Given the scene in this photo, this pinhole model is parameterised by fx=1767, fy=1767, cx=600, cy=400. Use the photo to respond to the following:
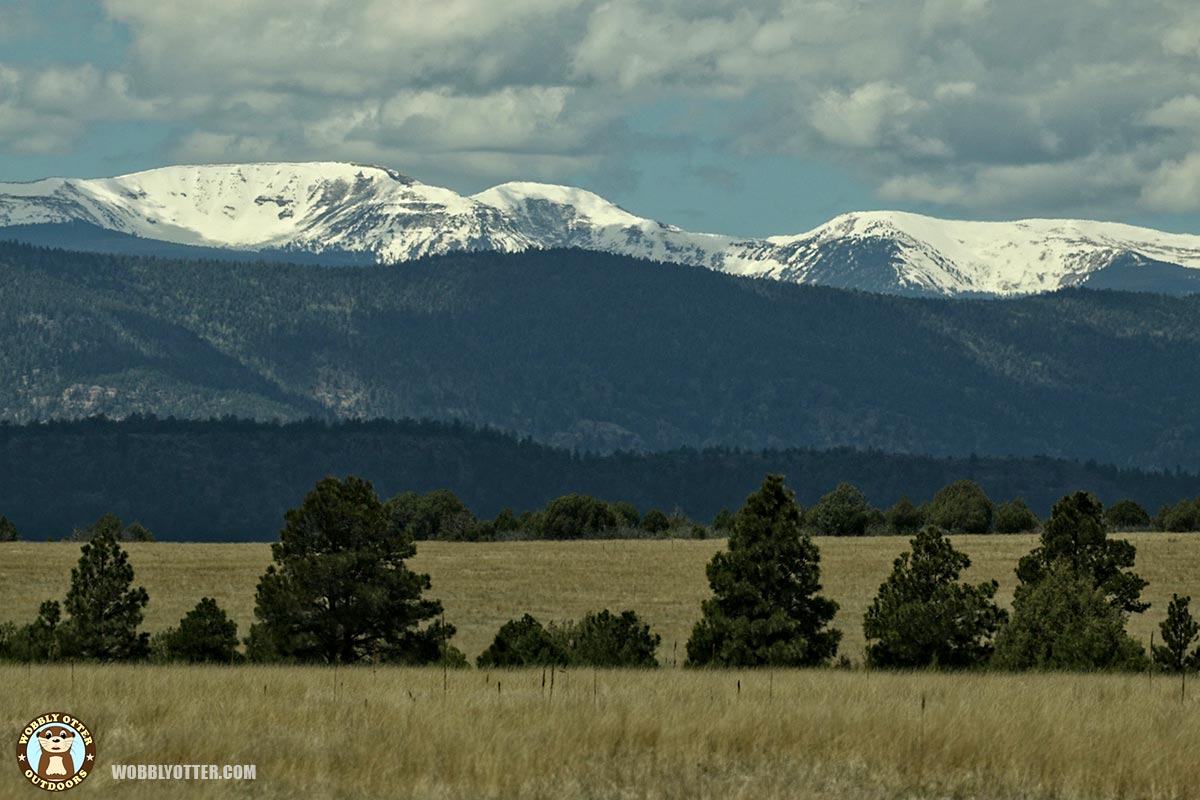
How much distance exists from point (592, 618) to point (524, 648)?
7.59ft

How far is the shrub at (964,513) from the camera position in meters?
158

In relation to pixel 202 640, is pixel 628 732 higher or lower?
higher

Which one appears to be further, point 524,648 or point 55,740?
point 524,648

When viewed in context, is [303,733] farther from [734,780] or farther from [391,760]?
[734,780]

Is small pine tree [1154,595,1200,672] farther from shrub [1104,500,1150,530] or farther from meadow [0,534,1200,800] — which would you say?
shrub [1104,500,1150,530]

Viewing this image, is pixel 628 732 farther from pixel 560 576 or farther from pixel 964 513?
pixel 964 513

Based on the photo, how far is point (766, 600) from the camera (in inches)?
1352

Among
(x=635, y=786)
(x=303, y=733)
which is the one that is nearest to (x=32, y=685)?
(x=303, y=733)

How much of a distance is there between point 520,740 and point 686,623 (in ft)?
197

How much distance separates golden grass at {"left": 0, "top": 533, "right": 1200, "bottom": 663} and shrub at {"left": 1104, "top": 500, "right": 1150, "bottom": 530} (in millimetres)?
29907

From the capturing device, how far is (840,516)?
149625mm

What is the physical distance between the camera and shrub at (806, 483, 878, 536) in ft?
490

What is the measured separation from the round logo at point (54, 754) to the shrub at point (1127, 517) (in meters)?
143

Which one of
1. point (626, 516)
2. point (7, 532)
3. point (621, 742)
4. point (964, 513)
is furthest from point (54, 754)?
point (626, 516)
